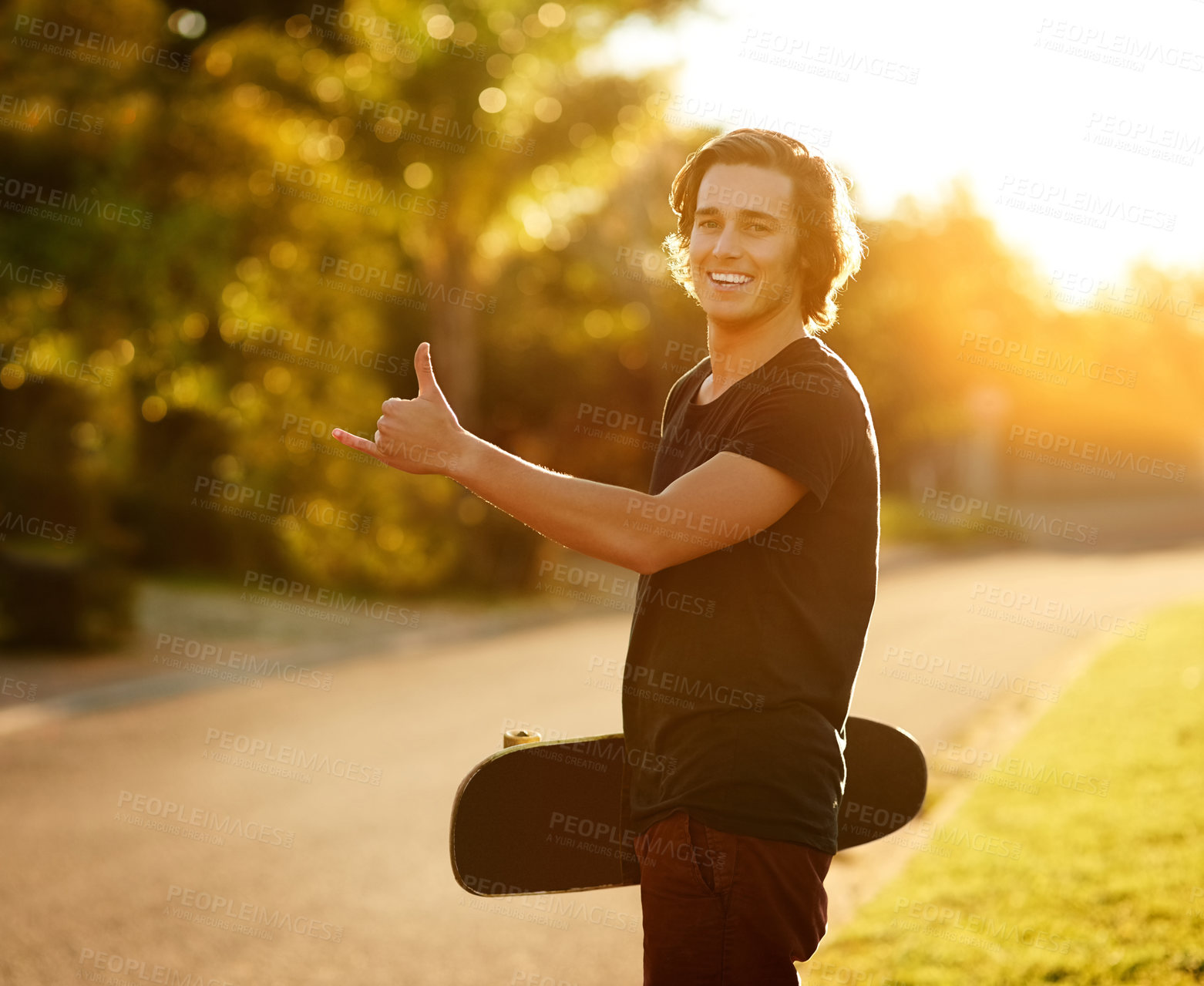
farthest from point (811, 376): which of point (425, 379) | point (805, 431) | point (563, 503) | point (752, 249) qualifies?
point (425, 379)

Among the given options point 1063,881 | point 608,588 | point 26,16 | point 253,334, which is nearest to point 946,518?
point 608,588

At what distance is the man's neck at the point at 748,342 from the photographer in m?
2.44

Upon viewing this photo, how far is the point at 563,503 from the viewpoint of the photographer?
2160mm

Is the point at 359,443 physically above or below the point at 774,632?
above

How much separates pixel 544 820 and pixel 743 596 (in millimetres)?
629

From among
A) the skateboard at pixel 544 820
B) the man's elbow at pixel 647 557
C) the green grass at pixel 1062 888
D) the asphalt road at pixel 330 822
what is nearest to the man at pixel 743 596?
the man's elbow at pixel 647 557

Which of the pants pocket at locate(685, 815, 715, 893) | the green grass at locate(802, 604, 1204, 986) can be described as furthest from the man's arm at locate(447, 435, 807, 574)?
the green grass at locate(802, 604, 1204, 986)

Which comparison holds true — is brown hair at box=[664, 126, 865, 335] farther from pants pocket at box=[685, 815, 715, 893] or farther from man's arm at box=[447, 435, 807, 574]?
pants pocket at box=[685, 815, 715, 893]

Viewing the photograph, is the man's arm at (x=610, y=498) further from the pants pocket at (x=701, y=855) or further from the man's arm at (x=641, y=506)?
the pants pocket at (x=701, y=855)

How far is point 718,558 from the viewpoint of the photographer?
7.48 ft

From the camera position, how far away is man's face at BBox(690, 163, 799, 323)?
2.41 meters

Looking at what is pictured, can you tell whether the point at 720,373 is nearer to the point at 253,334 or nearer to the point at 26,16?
the point at 26,16

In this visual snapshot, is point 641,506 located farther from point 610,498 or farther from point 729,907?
point 729,907

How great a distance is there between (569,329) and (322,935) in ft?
72.2
